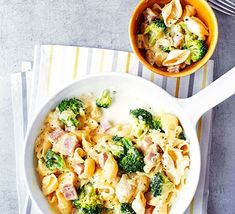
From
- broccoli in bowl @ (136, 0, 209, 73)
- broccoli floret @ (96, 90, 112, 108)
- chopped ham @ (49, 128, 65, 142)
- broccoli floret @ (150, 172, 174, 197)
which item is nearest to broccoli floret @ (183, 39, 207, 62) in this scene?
broccoli in bowl @ (136, 0, 209, 73)

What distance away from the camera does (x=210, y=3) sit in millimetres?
1986

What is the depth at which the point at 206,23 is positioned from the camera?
191 centimetres

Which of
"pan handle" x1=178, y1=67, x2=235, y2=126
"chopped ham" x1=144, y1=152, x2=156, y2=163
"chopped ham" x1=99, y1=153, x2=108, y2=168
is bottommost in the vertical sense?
"chopped ham" x1=99, y1=153, x2=108, y2=168

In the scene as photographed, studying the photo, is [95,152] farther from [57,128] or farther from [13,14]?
[13,14]

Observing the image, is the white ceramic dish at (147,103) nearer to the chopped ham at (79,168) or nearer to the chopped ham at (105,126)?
the chopped ham at (105,126)

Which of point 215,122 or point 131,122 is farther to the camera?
point 215,122

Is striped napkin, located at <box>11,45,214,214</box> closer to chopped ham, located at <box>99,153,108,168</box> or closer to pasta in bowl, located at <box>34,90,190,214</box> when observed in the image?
pasta in bowl, located at <box>34,90,190,214</box>

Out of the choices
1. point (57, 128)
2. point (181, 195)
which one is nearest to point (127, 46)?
point (57, 128)

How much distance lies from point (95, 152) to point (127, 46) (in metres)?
0.47

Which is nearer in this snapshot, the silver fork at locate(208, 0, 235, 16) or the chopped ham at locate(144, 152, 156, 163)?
the chopped ham at locate(144, 152, 156, 163)

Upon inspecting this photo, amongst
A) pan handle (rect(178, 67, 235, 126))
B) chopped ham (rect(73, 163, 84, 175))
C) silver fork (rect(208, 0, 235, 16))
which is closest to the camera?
pan handle (rect(178, 67, 235, 126))

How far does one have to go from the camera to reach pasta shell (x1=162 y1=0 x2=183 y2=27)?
1.87 meters

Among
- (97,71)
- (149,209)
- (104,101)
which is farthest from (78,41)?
(149,209)

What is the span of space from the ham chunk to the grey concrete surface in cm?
29
